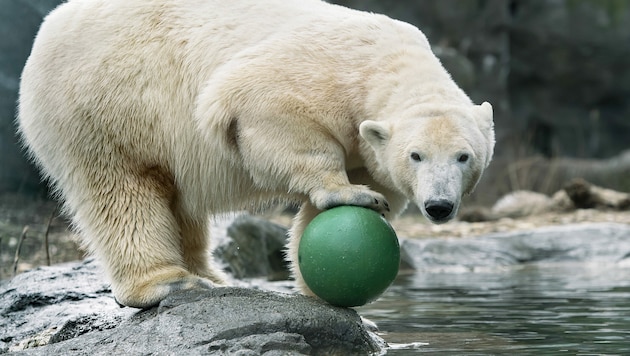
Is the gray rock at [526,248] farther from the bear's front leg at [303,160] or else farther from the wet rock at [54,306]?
the bear's front leg at [303,160]

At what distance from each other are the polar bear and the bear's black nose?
11.8 inches

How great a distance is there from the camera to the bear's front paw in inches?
158

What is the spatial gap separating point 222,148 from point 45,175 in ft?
3.74

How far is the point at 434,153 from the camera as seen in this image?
3.92 metres

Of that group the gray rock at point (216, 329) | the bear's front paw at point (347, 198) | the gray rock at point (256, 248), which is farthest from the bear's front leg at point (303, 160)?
the gray rock at point (256, 248)

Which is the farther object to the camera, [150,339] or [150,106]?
[150,106]

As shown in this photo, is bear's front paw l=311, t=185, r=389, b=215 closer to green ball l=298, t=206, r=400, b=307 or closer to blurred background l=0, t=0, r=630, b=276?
green ball l=298, t=206, r=400, b=307

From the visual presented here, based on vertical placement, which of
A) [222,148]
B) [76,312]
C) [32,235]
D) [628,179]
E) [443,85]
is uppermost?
[443,85]

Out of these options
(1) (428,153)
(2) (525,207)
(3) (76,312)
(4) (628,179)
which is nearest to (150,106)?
(3) (76,312)

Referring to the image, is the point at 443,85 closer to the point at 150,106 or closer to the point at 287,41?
the point at 287,41

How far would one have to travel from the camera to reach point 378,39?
4480 millimetres

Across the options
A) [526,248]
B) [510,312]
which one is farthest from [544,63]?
[510,312]

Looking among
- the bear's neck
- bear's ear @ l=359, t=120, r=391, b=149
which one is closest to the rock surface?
bear's ear @ l=359, t=120, r=391, b=149

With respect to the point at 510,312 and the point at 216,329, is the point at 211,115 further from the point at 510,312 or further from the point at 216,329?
the point at 510,312
